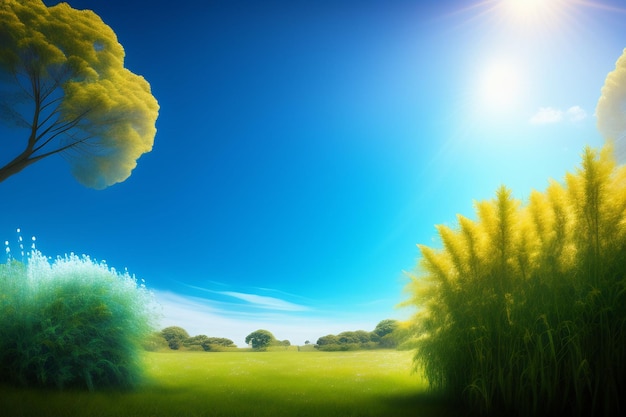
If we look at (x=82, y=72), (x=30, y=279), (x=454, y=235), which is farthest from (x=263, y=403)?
(x=82, y=72)

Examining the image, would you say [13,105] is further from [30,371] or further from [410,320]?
[410,320]

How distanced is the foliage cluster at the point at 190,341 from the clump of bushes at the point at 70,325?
10.7 meters

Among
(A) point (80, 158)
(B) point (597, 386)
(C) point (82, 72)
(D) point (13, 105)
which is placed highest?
(C) point (82, 72)

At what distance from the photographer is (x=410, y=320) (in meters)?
5.83

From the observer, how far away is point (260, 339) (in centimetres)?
1709

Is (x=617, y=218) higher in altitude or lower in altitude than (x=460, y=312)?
higher

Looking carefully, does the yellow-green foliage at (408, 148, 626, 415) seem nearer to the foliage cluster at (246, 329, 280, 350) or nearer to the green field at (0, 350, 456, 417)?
the green field at (0, 350, 456, 417)

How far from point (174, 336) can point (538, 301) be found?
16395 mm

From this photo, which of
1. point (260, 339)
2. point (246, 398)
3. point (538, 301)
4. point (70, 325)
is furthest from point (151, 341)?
point (260, 339)

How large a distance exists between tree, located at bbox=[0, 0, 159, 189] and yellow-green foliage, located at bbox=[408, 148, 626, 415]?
11.7 meters

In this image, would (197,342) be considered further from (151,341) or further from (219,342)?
(151,341)

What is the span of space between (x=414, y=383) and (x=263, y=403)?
315cm

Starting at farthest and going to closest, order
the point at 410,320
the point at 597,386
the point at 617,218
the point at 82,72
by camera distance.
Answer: the point at 82,72, the point at 410,320, the point at 617,218, the point at 597,386

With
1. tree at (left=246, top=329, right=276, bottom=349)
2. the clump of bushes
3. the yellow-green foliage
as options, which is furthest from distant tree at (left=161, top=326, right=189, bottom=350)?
the yellow-green foliage
